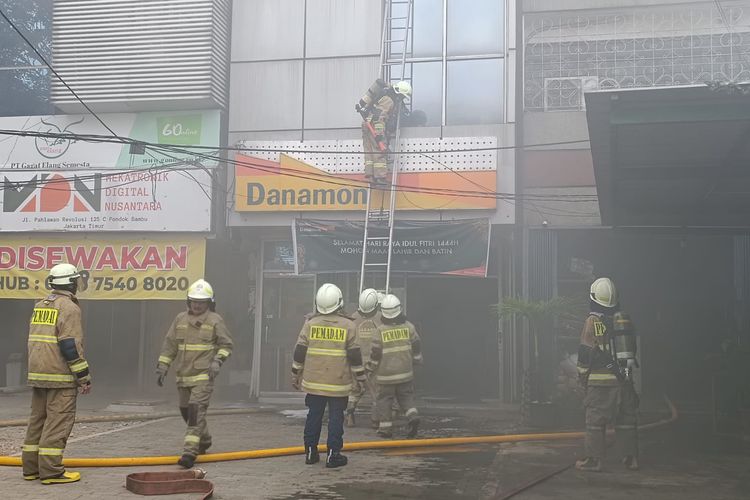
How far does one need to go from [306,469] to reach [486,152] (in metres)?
6.77

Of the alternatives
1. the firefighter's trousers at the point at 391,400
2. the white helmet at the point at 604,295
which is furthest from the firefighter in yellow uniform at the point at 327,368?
the white helmet at the point at 604,295

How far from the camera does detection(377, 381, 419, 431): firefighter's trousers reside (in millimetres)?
8969

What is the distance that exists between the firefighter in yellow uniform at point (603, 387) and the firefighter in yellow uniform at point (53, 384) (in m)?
4.65

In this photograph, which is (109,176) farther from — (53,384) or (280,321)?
(53,384)

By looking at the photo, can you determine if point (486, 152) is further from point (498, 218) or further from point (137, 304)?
point (137, 304)

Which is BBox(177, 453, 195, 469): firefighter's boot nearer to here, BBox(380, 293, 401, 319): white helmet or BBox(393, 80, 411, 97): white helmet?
BBox(380, 293, 401, 319): white helmet

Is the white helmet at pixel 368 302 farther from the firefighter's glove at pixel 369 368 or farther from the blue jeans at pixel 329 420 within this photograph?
the blue jeans at pixel 329 420

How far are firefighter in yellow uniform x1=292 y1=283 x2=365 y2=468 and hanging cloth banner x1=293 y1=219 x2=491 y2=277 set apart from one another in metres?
4.78

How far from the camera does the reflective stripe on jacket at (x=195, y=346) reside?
7.18 metres

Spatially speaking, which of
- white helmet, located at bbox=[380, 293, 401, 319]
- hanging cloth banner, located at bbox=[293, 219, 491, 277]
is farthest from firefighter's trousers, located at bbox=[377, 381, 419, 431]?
hanging cloth banner, located at bbox=[293, 219, 491, 277]

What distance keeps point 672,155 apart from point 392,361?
407 centimetres

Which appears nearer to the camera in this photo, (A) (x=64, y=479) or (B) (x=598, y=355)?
(A) (x=64, y=479)

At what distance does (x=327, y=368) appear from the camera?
23.7 feet

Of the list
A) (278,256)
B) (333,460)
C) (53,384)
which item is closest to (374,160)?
(278,256)
